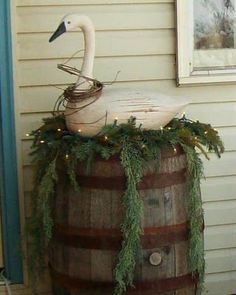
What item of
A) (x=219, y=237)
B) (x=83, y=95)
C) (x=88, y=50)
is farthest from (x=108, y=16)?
(x=219, y=237)

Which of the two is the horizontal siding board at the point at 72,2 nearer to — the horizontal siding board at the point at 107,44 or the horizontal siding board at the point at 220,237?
the horizontal siding board at the point at 107,44

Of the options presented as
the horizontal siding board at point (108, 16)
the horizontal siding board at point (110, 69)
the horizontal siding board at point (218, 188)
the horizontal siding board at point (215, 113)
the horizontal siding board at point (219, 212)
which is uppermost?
the horizontal siding board at point (108, 16)

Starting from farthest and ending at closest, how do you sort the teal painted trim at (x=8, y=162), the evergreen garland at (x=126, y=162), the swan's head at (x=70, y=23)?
the teal painted trim at (x=8, y=162)
the swan's head at (x=70, y=23)
the evergreen garland at (x=126, y=162)

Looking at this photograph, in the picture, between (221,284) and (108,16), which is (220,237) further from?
(108,16)

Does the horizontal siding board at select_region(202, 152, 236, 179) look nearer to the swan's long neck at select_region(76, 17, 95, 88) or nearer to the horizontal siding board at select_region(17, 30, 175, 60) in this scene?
the horizontal siding board at select_region(17, 30, 175, 60)

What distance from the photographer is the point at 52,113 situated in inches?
110

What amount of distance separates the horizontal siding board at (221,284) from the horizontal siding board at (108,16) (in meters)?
1.38

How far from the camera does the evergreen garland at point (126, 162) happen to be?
2.23m

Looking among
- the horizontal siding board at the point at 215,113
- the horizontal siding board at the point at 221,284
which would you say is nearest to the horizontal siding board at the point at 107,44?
the horizontal siding board at the point at 215,113

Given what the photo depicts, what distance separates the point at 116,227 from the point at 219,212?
3.41 ft

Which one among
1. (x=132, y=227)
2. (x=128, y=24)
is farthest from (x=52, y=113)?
(x=132, y=227)

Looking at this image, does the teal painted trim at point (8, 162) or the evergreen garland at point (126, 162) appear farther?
the teal painted trim at point (8, 162)

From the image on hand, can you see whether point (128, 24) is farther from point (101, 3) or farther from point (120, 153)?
point (120, 153)

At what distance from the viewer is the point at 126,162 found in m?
2.23
